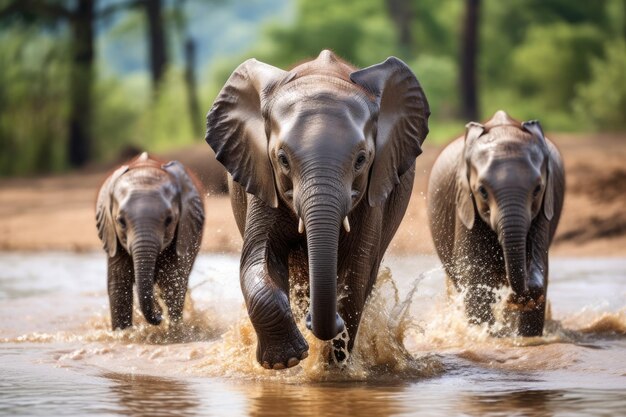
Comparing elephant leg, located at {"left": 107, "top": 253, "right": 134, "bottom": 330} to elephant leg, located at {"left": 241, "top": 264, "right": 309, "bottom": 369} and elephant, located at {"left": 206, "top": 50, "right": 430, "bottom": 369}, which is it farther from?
elephant leg, located at {"left": 241, "top": 264, "right": 309, "bottom": 369}

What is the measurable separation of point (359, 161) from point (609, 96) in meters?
25.5

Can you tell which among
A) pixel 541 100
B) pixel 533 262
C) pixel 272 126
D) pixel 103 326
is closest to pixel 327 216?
pixel 272 126

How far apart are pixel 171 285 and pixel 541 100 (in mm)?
36485

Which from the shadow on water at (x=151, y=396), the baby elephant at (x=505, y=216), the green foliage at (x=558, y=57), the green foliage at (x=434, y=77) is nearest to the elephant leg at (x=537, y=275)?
the baby elephant at (x=505, y=216)

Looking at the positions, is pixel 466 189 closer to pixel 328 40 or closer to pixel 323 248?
pixel 323 248

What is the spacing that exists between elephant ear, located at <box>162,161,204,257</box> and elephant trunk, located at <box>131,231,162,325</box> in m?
0.62

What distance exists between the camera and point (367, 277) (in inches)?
328

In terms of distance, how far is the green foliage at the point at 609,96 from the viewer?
102 feet

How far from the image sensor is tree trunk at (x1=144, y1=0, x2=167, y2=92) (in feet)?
110

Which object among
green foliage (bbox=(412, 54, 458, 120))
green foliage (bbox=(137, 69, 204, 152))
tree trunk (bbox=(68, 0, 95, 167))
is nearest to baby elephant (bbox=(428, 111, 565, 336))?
tree trunk (bbox=(68, 0, 95, 167))

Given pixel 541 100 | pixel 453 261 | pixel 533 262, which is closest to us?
pixel 533 262

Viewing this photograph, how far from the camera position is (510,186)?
10.1 m

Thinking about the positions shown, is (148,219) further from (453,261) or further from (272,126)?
(272,126)

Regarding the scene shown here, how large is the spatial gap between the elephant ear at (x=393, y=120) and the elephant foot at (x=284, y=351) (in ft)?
2.80
